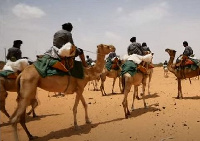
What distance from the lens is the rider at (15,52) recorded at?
10102mm

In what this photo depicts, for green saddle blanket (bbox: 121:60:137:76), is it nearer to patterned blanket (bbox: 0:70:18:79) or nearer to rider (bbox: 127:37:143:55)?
rider (bbox: 127:37:143:55)

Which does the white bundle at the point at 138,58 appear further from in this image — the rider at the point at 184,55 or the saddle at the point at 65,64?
the rider at the point at 184,55

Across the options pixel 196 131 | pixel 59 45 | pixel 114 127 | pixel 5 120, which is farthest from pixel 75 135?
pixel 5 120

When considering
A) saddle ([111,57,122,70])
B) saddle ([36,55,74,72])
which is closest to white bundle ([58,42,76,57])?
saddle ([36,55,74,72])

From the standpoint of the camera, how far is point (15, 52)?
10.2 meters

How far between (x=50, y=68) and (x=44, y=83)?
0.47m

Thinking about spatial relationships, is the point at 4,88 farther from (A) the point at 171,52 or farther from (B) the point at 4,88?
(A) the point at 171,52

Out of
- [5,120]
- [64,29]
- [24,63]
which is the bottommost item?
[5,120]

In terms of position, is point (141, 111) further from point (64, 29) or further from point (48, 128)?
point (64, 29)

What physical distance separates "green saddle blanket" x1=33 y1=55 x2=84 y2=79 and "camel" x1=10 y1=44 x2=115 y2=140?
0.10m

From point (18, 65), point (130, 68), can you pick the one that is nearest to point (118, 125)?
point (130, 68)

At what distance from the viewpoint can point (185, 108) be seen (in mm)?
10297

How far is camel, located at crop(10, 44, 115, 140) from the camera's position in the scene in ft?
22.6

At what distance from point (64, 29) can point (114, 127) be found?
11.5ft
